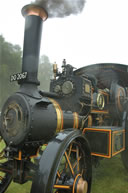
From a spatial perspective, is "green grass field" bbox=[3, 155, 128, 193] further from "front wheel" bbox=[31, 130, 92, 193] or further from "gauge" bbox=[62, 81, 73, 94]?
"gauge" bbox=[62, 81, 73, 94]

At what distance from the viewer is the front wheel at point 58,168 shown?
6.07 feet

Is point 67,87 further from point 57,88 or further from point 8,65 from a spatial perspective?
point 8,65

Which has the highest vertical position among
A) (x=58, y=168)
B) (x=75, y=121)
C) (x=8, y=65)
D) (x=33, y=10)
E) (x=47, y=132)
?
(x=8, y=65)

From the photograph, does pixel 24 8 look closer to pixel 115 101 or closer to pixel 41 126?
pixel 41 126

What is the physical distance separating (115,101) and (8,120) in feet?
10.0

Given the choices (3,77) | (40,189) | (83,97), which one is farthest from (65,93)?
(3,77)

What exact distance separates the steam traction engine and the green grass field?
42cm

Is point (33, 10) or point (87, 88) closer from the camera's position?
point (33, 10)

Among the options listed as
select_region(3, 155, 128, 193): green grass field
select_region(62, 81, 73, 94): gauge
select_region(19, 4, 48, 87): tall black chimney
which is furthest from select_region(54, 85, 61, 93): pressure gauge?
select_region(3, 155, 128, 193): green grass field

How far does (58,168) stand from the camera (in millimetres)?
2080

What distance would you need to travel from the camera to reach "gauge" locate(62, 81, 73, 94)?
136 inches

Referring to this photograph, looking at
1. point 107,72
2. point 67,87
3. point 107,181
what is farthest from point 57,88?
point 107,181

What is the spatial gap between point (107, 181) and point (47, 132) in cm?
202

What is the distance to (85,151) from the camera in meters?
2.72
